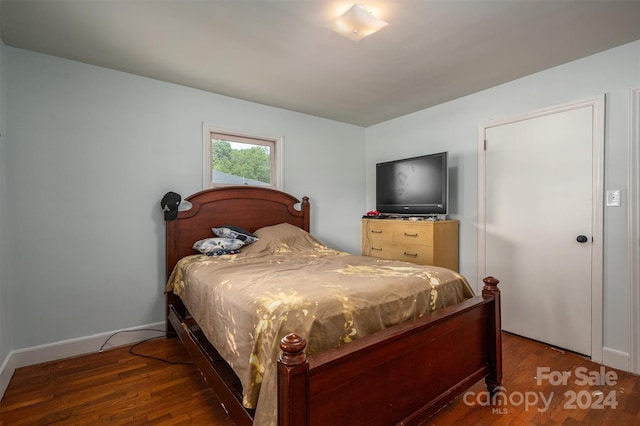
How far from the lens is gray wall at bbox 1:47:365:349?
226cm

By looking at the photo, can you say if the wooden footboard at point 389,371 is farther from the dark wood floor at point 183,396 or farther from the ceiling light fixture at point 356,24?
the ceiling light fixture at point 356,24

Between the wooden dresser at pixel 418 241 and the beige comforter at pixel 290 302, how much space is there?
3.09 ft

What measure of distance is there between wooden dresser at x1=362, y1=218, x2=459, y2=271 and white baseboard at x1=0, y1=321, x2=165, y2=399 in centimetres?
245

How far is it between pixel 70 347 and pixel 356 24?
3201 millimetres

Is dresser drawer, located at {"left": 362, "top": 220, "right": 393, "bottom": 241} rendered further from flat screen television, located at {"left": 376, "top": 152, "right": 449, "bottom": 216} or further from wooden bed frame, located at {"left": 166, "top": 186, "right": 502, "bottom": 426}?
wooden bed frame, located at {"left": 166, "top": 186, "right": 502, "bottom": 426}

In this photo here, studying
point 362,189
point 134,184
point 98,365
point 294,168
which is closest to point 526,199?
point 362,189

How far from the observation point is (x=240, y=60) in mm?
2404

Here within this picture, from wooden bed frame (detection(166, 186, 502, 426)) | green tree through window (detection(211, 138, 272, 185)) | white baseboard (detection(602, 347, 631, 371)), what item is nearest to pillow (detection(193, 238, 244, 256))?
wooden bed frame (detection(166, 186, 502, 426))

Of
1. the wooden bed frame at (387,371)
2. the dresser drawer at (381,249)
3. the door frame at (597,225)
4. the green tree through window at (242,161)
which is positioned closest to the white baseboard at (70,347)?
the wooden bed frame at (387,371)

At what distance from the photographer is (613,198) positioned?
2.26 metres

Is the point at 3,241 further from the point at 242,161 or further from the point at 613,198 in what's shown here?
the point at 613,198

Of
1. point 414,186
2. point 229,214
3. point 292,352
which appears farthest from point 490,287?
point 229,214

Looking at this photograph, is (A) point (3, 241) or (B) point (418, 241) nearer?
(A) point (3, 241)

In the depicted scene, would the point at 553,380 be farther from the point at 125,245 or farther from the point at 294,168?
the point at 125,245
